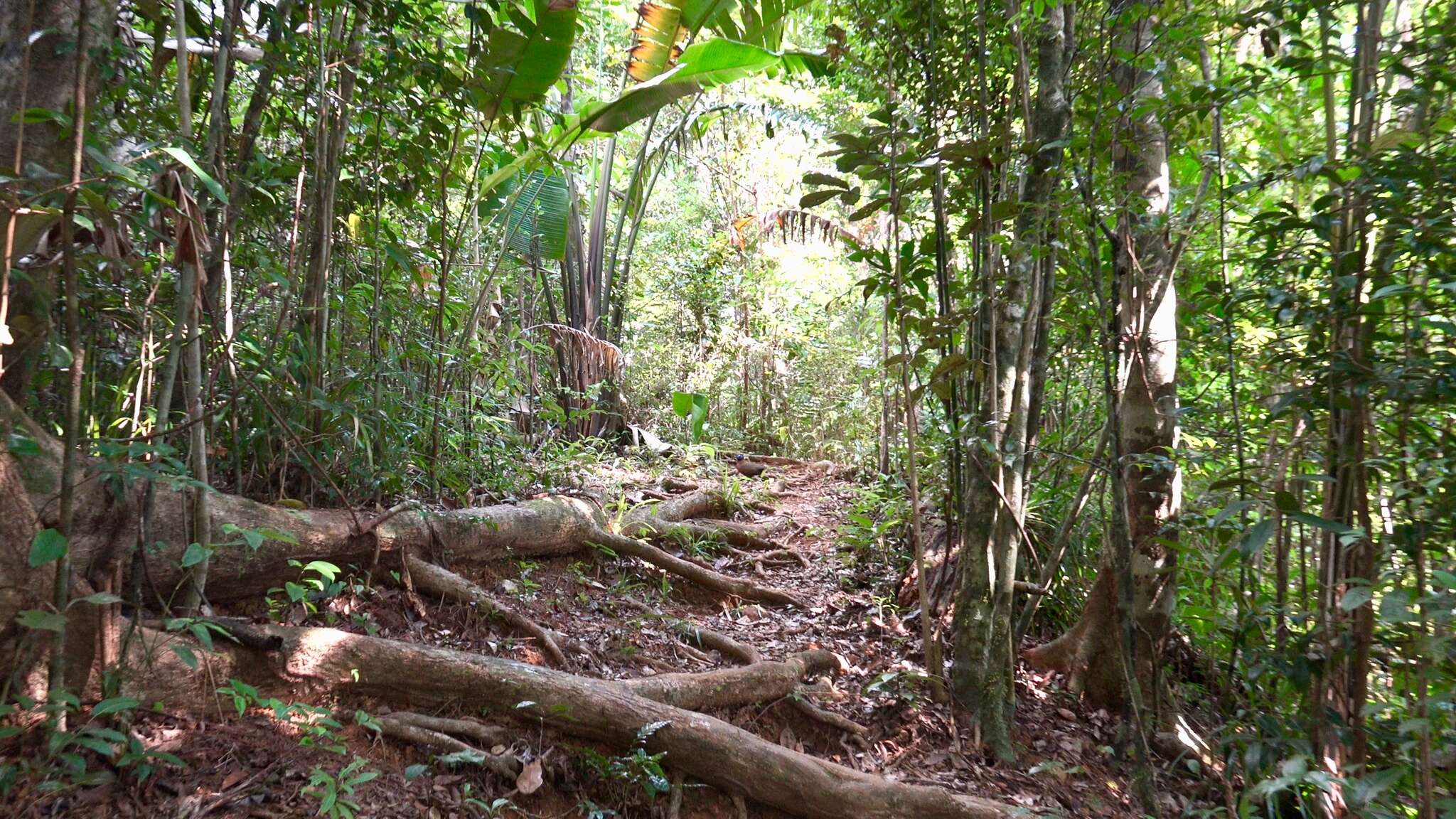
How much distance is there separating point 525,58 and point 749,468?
244 inches

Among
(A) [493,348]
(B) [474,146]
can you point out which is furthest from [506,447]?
(B) [474,146]

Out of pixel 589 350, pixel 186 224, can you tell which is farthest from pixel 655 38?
pixel 186 224

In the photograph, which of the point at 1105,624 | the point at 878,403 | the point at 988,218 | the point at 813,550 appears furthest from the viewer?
the point at 878,403

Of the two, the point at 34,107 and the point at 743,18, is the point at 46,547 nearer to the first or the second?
the point at 34,107

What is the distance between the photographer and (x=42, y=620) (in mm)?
2064

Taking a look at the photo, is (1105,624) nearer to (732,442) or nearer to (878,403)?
(878,403)

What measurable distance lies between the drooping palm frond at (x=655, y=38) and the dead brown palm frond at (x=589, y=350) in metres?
2.60

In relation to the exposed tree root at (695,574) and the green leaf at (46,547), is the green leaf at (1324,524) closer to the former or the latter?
the green leaf at (46,547)

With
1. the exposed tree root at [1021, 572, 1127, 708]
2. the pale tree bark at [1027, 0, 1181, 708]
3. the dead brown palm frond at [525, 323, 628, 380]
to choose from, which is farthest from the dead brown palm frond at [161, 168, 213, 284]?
the dead brown palm frond at [525, 323, 628, 380]

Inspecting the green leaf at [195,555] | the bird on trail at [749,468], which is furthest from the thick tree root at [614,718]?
the bird on trail at [749,468]

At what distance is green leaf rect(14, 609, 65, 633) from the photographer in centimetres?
204

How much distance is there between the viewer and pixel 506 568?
4680 mm

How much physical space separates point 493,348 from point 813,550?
300 centimetres

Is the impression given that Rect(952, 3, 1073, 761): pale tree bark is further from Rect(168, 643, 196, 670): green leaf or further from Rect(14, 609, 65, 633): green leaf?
Rect(14, 609, 65, 633): green leaf
